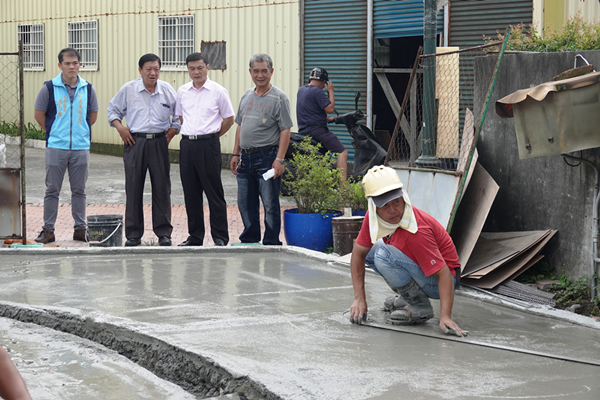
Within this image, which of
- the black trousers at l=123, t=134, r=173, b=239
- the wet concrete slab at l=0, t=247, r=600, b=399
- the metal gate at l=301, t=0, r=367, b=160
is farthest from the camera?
the metal gate at l=301, t=0, r=367, b=160

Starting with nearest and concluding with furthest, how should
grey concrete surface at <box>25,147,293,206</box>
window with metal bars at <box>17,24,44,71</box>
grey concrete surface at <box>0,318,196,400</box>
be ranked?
grey concrete surface at <box>0,318,196,400</box> < grey concrete surface at <box>25,147,293,206</box> < window with metal bars at <box>17,24,44,71</box>

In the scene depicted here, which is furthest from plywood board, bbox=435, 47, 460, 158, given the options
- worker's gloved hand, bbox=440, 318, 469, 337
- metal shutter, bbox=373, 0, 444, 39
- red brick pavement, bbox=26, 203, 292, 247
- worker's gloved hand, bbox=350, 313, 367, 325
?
metal shutter, bbox=373, 0, 444, 39

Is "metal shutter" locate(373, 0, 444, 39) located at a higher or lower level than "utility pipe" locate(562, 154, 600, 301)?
higher

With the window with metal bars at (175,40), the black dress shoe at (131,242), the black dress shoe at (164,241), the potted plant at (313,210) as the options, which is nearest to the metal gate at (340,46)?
the window with metal bars at (175,40)

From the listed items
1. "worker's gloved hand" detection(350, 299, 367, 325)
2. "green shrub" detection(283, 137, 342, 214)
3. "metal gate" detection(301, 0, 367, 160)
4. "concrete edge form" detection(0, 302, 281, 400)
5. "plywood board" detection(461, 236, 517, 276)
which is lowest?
"concrete edge form" detection(0, 302, 281, 400)

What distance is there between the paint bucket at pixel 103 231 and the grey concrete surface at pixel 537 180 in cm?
407

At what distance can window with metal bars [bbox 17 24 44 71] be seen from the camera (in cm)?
2159

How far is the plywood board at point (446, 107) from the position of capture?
27.8 ft

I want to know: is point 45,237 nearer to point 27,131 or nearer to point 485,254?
point 485,254

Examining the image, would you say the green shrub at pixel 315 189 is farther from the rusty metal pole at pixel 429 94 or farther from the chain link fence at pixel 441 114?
the rusty metal pole at pixel 429 94

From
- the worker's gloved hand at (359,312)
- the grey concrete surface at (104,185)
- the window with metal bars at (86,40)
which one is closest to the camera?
the worker's gloved hand at (359,312)

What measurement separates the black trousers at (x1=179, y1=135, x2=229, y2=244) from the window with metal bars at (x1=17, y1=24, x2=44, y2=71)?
47.8 ft

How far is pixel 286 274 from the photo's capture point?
7.07 meters

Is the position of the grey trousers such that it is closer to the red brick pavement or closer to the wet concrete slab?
the red brick pavement
